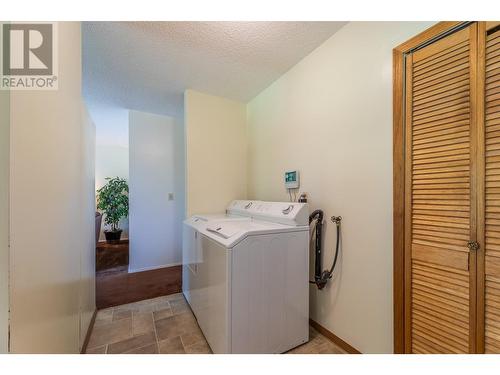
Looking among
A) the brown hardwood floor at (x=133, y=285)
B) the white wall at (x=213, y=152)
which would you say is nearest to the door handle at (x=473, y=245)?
the white wall at (x=213, y=152)

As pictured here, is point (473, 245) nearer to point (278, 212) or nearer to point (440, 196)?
point (440, 196)

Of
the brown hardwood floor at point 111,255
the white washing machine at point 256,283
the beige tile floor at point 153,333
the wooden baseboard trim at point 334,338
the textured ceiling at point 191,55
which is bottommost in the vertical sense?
the brown hardwood floor at point 111,255

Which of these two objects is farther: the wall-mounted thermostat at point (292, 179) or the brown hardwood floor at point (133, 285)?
the brown hardwood floor at point (133, 285)

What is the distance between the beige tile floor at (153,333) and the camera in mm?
1562

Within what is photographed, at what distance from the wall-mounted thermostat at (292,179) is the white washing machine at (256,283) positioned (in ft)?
1.02

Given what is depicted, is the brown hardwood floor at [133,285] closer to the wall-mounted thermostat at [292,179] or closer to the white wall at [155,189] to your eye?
the white wall at [155,189]

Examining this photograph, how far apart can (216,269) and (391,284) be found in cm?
110

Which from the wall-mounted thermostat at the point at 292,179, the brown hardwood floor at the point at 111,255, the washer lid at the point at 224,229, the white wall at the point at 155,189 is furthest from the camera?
the brown hardwood floor at the point at 111,255

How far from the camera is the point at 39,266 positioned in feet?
2.46

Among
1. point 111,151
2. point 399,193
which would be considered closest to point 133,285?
point 399,193

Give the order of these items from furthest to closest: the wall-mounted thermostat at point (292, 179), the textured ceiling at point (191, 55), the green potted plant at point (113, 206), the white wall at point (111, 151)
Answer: the green potted plant at point (113, 206), the white wall at point (111, 151), the wall-mounted thermostat at point (292, 179), the textured ceiling at point (191, 55)

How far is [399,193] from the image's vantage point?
1.20m

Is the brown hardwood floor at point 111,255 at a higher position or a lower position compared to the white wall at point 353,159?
lower
